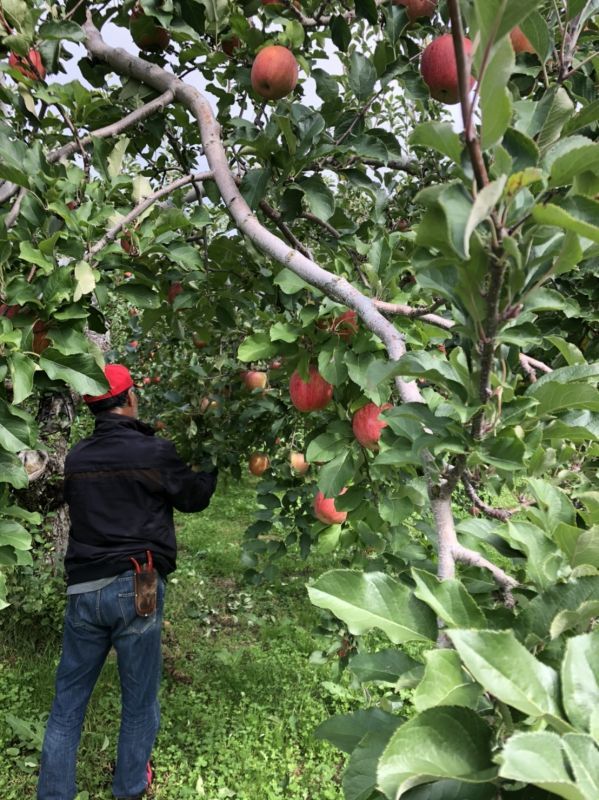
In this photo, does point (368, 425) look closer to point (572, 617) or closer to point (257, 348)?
point (257, 348)

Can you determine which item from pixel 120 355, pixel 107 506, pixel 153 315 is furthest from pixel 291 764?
pixel 120 355

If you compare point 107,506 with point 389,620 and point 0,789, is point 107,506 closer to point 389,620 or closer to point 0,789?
point 0,789

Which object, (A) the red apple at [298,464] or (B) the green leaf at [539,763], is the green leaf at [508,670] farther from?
(A) the red apple at [298,464]

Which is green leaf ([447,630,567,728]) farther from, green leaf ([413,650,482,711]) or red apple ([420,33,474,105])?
red apple ([420,33,474,105])

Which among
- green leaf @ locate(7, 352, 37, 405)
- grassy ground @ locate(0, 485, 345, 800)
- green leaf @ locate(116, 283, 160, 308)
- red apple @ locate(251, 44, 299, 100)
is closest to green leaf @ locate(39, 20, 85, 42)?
red apple @ locate(251, 44, 299, 100)

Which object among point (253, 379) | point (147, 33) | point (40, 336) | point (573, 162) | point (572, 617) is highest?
point (147, 33)

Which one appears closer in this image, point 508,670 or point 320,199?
point 508,670

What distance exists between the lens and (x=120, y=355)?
14.8 feet

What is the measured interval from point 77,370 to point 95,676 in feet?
5.38

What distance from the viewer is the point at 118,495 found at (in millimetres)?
2236

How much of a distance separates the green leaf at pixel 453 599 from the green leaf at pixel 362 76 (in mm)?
1295

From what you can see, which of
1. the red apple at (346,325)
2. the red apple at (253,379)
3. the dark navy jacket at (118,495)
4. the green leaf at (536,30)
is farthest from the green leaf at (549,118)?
the red apple at (253,379)

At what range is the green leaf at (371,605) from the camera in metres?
0.60

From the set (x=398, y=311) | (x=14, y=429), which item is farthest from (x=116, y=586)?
(x=398, y=311)
